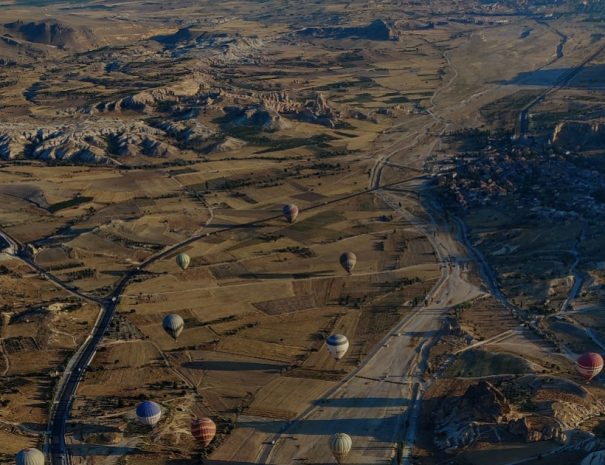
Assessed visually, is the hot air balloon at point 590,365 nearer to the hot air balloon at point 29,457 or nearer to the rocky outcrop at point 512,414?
the rocky outcrop at point 512,414

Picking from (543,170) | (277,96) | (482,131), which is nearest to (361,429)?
(543,170)

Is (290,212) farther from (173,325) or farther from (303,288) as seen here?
(173,325)

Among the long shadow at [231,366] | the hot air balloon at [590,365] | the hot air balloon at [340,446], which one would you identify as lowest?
the long shadow at [231,366]

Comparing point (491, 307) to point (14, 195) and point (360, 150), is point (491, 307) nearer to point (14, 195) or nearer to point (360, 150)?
point (360, 150)

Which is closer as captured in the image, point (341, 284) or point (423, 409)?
point (423, 409)

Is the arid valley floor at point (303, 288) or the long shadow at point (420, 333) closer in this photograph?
the arid valley floor at point (303, 288)

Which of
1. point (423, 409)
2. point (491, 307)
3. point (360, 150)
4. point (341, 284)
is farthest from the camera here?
point (360, 150)

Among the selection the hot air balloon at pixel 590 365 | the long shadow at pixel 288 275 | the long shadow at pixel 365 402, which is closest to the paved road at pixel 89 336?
the long shadow at pixel 288 275
